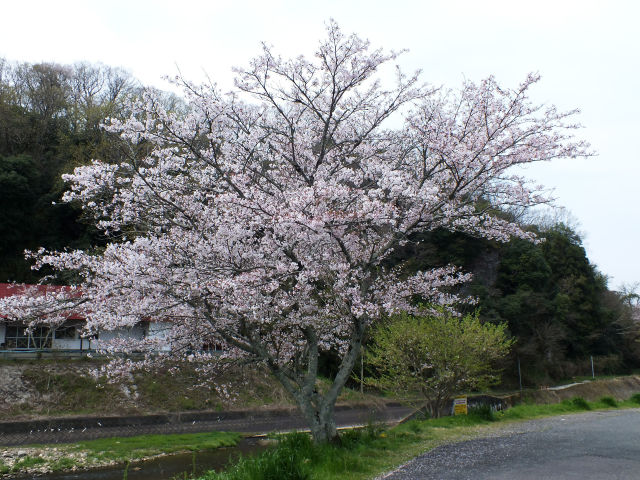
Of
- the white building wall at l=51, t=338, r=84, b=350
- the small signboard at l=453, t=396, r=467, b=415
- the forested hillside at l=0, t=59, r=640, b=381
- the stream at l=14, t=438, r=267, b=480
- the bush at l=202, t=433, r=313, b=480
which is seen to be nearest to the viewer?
the bush at l=202, t=433, r=313, b=480

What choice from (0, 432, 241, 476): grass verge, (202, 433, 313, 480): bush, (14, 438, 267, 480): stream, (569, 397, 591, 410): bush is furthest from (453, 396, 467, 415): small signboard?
(202, 433, 313, 480): bush

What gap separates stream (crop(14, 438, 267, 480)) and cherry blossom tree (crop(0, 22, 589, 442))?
4.65 m

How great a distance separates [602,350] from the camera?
4091cm

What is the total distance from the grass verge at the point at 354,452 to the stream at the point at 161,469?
351cm

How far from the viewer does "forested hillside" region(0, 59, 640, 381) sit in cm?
2973

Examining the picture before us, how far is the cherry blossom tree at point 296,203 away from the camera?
28.5ft

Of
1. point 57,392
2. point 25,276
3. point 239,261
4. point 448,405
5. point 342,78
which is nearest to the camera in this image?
point 239,261

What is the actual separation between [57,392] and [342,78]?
17429 millimetres

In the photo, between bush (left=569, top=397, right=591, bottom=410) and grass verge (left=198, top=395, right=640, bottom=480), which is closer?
grass verge (left=198, top=395, right=640, bottom=480)

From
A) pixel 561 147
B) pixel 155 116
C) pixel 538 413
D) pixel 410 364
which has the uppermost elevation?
pixel 155 116

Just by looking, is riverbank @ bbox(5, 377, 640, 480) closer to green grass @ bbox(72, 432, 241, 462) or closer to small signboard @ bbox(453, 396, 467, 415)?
green grass @ bbox(72, 432, 241, 462)

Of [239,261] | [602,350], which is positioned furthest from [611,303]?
[239,261]

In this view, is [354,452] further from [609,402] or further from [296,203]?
[609,402]

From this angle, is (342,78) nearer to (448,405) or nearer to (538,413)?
(448,405)
